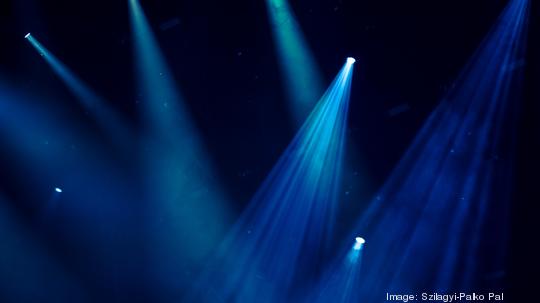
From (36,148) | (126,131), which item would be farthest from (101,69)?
(36,148)

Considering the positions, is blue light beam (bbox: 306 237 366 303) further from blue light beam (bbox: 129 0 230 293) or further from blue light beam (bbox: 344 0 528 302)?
blue light beam (bbox: 129 0 230 293)

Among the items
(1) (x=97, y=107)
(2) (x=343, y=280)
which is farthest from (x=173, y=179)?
(2) (x=343, y=280)

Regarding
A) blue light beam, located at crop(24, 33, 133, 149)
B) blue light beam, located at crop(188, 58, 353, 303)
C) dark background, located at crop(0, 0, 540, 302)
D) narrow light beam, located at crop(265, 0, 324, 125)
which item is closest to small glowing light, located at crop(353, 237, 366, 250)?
Result: dark background, located at crop(0, 0, 540, 302)

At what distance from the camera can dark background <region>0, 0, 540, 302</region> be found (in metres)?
3.70

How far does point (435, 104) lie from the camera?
392 cm

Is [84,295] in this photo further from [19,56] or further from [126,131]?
[19,56]

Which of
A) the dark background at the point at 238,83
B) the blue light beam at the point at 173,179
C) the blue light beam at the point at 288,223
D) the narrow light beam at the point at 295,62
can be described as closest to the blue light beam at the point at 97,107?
the dark background at the point at 238,83

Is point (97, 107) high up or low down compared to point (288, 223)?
up

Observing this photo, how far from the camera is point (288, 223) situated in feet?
15.2

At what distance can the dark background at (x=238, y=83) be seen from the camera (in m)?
3.70

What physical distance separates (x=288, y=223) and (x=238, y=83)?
4.84 feet

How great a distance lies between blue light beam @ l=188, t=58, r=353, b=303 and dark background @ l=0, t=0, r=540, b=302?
168 mm

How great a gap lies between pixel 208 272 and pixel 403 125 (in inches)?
96.4

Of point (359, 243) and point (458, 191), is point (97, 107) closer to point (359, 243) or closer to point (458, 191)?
point (359, 243)
